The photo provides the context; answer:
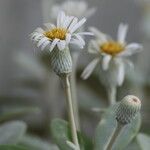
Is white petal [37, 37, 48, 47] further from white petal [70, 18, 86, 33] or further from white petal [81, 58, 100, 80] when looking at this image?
white petal [81, 58, 100, 80]

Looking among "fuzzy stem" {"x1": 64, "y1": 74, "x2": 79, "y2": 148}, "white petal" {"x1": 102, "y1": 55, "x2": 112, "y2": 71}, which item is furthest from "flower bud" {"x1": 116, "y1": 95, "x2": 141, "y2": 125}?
"white petal" {"x1": 102, "y1": 55, "x2": 112, "y2": 71}

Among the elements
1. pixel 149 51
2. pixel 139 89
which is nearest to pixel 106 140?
pixel 139 89

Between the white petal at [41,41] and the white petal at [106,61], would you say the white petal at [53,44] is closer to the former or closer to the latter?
the white petal at [41,41]

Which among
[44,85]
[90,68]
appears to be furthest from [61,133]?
[44,85]

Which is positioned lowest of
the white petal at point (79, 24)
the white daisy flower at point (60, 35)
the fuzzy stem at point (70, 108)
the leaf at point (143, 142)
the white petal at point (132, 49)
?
the leaf at point (143, 142)

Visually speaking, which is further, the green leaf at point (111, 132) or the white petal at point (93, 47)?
the white petal at point (93, 47)

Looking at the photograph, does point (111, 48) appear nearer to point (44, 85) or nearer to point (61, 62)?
point (61, 62)

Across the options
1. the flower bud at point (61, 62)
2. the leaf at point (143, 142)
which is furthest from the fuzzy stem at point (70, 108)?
the leaf at point (143, 142)
